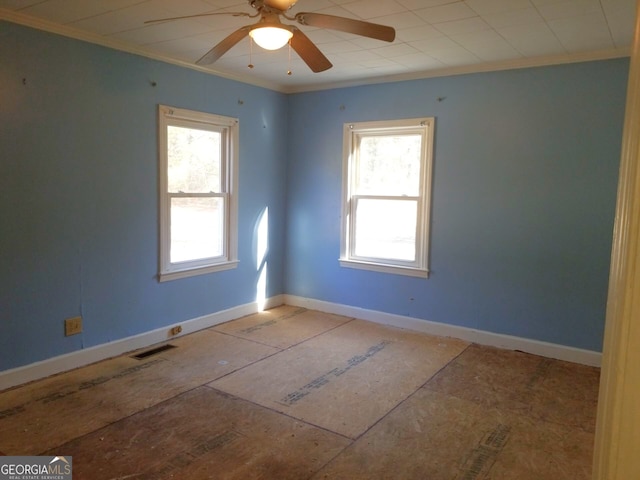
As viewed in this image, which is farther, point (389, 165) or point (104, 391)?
point (389, 165)

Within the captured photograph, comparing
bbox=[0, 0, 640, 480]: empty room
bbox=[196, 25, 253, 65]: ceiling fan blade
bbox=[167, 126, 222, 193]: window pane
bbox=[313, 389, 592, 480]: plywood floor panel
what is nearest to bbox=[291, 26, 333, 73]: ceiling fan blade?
bbox=[0, 0, 640, 480]: empty room

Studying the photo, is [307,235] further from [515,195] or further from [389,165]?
[515,195]

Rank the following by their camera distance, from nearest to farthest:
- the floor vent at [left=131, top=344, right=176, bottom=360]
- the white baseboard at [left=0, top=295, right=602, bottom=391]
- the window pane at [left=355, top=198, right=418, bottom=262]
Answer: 1. the white baseboard at [left=0, top=295, right=602, bottom=391]
2. the floor vent at [left=131, top=344, right=176, bottom=360]
3. the window pane at [left=355, top=198, right=418, bottom=262]

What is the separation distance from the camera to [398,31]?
325 centimetres

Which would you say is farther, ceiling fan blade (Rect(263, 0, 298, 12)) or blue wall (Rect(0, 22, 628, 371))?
blue wall (Rect(0, 22, 628, 371))

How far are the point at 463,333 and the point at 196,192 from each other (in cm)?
287

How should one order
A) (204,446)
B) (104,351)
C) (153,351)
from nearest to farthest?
(204,446), (104,351), (153,351)

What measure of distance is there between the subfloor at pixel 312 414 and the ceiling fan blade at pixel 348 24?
2211 millimetres

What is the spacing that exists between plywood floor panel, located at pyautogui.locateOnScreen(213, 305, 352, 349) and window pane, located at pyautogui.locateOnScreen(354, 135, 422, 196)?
143 cm

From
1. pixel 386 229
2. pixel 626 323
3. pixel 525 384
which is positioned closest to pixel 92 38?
pixel 386 229

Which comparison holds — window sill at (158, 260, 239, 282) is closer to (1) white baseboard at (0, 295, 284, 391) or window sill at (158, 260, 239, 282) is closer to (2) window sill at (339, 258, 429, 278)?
(1) white baseboard at (0, 295, 284, 391)

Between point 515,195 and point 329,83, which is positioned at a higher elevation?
point 329,83

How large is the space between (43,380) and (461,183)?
3768 mm

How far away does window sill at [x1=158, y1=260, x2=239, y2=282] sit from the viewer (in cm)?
424
